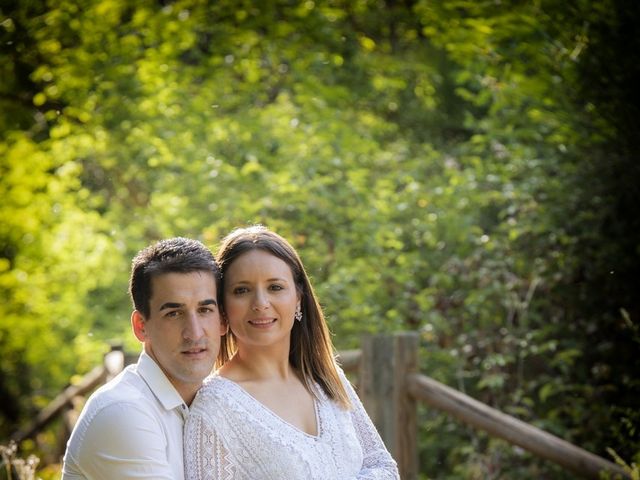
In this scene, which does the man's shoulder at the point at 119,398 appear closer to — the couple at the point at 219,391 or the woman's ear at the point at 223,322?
the couple at the point at 219,391

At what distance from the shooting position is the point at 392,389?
4871mm

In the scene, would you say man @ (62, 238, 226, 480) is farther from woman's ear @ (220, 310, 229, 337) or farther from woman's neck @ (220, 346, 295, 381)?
woman's neck @ (220, 346, 295, 381)

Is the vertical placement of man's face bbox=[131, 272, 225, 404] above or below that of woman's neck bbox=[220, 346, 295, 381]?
above

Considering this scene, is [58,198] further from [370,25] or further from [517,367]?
[517,367]

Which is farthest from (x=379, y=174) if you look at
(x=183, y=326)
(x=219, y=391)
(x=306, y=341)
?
(x=183, y=326)

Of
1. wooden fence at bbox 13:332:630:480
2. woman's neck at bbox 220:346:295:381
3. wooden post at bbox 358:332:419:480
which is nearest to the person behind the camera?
woman's neck at bbox 220:346:295:381

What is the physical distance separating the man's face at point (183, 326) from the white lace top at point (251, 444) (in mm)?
116

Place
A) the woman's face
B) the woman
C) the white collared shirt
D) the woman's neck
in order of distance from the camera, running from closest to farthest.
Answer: the white collared shirt → the woman → the woman's face → the woman's neck

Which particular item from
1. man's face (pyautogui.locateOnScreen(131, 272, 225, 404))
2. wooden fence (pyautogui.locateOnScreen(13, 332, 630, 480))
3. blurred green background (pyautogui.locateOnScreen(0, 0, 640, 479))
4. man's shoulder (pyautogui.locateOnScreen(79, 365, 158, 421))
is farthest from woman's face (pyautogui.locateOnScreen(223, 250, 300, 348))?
blurred green background (pyautogui.locateOnScreen(0, 0, 640, 479))

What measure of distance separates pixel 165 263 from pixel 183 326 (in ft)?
0.62

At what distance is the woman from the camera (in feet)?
8.72

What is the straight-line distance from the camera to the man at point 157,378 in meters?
2.40

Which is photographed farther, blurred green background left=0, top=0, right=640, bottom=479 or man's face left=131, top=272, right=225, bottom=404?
blurred green background left=0, top=0, right=640, bottom=479

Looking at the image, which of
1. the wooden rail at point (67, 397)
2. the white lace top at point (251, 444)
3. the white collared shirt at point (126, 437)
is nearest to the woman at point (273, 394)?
the white lace top at point (251, 444)
